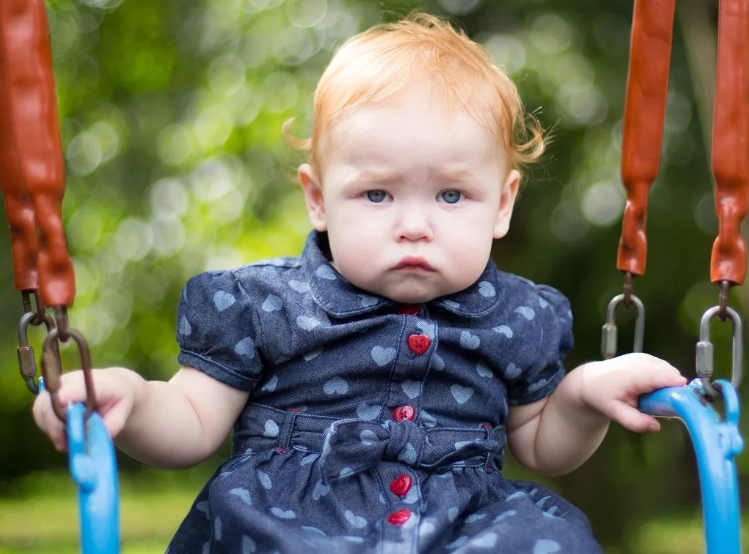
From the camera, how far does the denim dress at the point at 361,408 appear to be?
1.71m

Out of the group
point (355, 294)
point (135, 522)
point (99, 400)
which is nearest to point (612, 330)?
point (355, 294)

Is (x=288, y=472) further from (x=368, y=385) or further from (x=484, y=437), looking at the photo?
(x=484, y=437)

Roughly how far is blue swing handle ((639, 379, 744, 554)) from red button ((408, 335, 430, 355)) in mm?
452

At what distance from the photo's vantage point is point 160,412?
5.84 feet

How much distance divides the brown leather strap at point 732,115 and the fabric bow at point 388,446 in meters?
0.55

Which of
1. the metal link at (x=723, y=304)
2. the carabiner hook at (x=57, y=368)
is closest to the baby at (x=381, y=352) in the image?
the metal link at (x=723, y=304)

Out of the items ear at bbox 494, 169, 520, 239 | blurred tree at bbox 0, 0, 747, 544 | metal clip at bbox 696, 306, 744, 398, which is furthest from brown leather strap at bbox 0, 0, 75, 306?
blurred tree at bbox 0, 0, 747, 544

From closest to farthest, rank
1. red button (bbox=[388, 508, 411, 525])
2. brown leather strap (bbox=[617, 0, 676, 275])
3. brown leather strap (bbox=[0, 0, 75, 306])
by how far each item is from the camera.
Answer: brown leather strap (bbox=[0, 0, 75, 306]), red button (bbox=[388, 508, 411, 525]), brown leather strap (bbox=[617, 0, 676, 275])

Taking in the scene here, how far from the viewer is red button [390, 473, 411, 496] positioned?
175 cm

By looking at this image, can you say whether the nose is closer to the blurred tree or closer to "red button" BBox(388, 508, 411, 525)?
"red button" BBox(388, 508, 411, 525)

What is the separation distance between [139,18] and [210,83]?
419 millimetres

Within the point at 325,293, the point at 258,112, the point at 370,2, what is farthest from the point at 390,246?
the point at 258,112

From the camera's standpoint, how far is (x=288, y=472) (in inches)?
71.3

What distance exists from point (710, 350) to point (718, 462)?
22cm
